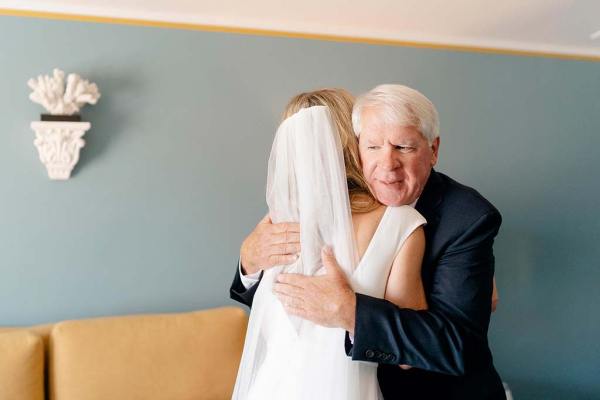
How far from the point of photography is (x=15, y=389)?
2.14 m

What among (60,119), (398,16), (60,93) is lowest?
(60,119)

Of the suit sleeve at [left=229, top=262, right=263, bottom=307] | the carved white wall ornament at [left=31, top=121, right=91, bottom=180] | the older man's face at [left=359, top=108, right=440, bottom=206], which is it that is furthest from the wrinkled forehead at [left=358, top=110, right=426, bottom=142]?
the carved white wall ornament at [left=31, top=121, right=91, bottom=180]

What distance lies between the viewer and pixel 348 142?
1357 millimetres

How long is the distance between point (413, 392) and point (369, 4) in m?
1.86

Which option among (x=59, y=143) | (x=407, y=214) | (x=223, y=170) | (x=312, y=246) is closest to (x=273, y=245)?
(x=312, y=246)

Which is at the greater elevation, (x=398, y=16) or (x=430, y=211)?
(x=398, y=16)

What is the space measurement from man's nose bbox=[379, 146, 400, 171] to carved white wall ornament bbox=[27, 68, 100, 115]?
64.7 inches

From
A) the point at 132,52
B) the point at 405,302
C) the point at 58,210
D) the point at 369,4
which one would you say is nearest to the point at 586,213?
the point at 369,4

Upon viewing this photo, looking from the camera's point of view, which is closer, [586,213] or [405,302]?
[405,302]

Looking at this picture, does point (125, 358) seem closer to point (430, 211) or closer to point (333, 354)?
point (333, 354)

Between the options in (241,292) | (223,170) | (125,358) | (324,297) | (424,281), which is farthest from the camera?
(223,170)

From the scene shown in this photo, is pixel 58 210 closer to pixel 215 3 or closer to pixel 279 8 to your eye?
pixel 215 3

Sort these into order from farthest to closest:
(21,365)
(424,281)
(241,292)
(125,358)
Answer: (125,358) < (21,365) < (241,292) < (424,281)

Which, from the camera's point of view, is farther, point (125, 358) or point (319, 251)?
point (125, 358)
